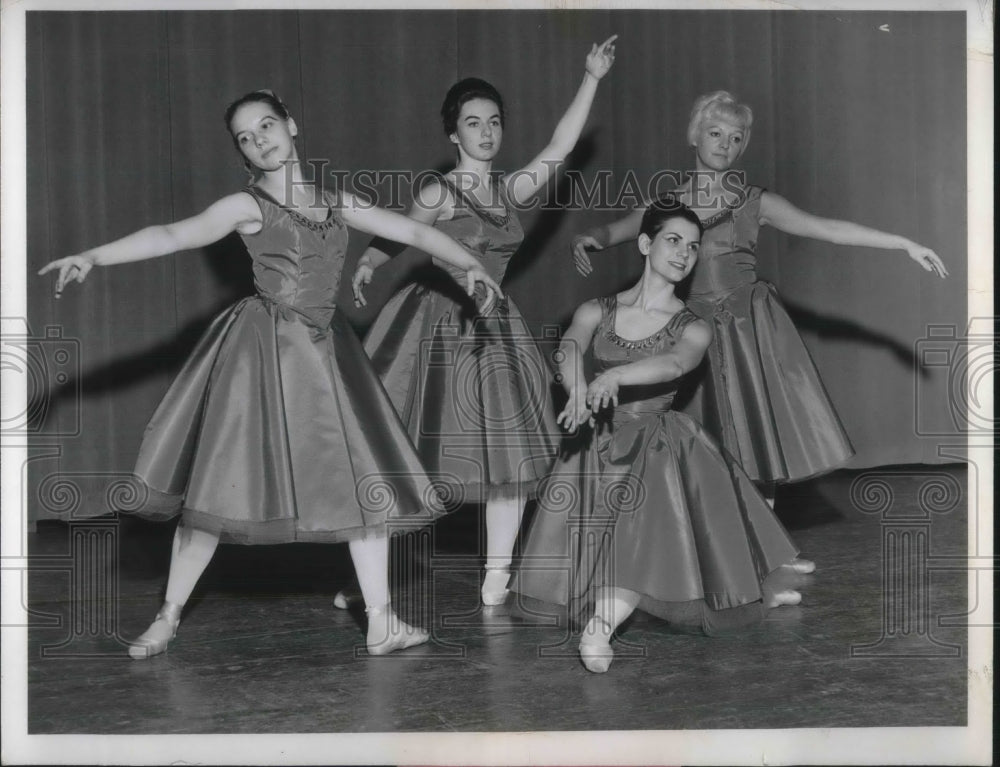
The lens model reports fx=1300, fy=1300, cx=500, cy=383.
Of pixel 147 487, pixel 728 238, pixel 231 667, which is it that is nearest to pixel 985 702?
pixel 728 238

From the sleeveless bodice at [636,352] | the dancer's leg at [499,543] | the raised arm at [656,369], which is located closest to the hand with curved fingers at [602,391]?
the raised arm at [656,369]

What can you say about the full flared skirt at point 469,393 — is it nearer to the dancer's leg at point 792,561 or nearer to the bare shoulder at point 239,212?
the bare shoulder at point 239,212

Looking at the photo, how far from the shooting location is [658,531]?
295 centimetres

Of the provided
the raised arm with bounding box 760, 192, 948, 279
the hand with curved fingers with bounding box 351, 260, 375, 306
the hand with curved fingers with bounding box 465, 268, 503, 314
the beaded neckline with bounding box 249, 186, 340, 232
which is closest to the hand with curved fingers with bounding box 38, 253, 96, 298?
the beaded neckline with bounding box 249, 186, 340, 232

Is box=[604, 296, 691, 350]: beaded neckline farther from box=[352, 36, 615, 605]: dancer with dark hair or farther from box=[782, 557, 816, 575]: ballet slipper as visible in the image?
box=[782, 557, 816, 575]: ballet slipper

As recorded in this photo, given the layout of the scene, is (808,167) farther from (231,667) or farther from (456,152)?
(231,667)

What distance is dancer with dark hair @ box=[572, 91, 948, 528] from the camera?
3.49 meters

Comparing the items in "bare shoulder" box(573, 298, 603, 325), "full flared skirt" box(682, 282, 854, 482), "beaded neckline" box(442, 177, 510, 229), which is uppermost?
"beaded neckline" box(442, 177, 510, 229)

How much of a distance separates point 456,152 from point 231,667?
4.73 ft

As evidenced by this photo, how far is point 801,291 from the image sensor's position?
13.3 feet

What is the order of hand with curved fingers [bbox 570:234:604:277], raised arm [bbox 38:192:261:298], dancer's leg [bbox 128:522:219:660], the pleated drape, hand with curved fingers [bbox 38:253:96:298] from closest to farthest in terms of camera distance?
hand with curved fingers [bbox 38:253:96:298]
raised arm [bbox 38:192:261:298]
dancer's leg [bbox 128:522:219:660]
hand with curved fingers [bbox 570:234:604:277]
the pleated drape

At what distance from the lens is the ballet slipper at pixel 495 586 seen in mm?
3365

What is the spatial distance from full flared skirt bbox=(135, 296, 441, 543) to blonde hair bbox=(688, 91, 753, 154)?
122cm

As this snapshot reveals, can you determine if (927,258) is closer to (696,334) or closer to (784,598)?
(696,334)
